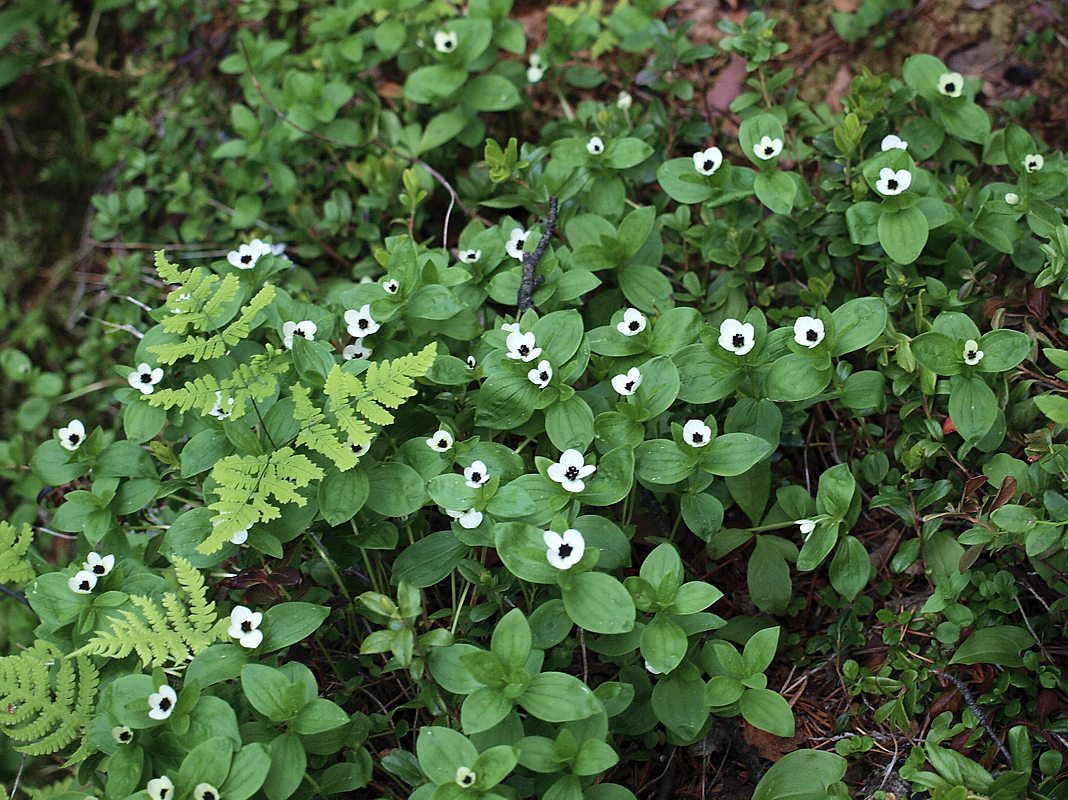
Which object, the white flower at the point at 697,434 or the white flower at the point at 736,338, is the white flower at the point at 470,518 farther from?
the white flower at the point at 736,338

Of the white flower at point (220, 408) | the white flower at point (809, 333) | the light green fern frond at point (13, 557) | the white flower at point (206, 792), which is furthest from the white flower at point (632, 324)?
the light green fern frond at point (13, 557)

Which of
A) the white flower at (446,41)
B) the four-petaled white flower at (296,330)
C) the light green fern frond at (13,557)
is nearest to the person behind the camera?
the light green fern frond at (13,557)

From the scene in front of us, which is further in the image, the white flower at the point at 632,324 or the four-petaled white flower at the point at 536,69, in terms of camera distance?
the four-petaled white flower at the point at 536,69

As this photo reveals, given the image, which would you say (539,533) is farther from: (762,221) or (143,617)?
(762,221)

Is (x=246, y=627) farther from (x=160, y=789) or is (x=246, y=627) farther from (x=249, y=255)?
(x=249, y=255)

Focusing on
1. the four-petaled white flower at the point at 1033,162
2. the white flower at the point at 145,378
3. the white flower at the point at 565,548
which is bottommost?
the white flower at the point at 145,378
